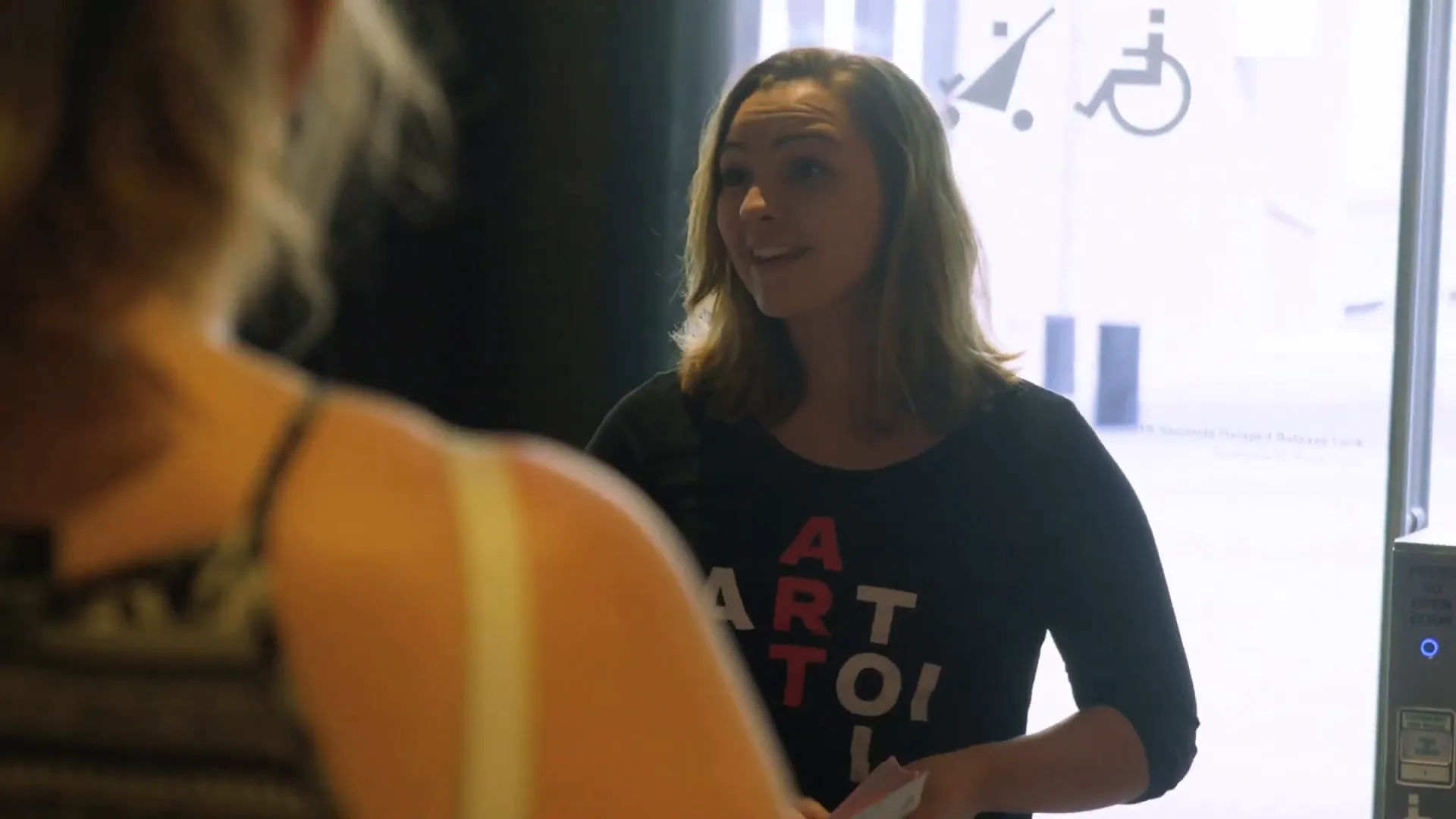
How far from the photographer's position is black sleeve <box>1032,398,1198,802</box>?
1.33m

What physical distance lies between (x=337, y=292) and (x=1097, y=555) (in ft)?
5.63

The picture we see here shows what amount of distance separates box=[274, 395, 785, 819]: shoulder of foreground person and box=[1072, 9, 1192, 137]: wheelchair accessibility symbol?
2296 mm

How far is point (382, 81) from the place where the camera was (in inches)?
18.2

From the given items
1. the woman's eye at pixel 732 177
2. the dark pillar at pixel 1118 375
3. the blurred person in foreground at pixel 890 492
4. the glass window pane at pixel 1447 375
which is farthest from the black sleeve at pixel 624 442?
the glass window pane at pixel 1447 375

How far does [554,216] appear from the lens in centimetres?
259

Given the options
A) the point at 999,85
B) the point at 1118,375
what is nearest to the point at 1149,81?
the point at 999,85

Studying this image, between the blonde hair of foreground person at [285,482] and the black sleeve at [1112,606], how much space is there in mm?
987

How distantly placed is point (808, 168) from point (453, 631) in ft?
3.80

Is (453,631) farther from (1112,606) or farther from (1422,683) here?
(1422,683)

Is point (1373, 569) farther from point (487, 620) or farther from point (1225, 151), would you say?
point (487, 620)

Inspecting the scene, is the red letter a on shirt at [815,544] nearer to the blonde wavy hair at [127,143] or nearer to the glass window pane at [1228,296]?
the blonde wavy hair at [127,143]

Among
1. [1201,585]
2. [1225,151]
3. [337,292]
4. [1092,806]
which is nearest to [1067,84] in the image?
[1225,151]

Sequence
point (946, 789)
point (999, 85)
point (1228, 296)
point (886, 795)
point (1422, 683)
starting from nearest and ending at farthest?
1. point (886, 795)
2. point (946, 789)
3. point (1422, 683)
4. point (1228, 296)
5. point (999, 85)

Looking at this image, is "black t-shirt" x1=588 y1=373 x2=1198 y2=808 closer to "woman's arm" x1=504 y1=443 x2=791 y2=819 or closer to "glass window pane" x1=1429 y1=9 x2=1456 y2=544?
"woman's arm" x1=504 y1=443 x2=791 y2=819
